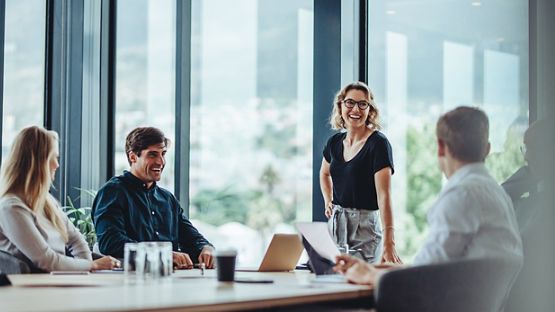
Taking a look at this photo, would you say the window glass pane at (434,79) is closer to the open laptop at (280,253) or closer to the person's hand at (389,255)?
the person's hand at (389,255)

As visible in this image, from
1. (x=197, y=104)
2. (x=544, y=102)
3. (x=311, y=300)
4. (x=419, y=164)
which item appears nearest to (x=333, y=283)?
(x=311, y=300)

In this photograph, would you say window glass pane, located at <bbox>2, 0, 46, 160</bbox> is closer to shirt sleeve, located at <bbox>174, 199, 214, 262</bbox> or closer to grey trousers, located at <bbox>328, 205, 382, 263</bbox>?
shirt sleeve, located at <bbox>174, 199, 214, 262</bbox>

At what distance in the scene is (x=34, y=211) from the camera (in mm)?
3838

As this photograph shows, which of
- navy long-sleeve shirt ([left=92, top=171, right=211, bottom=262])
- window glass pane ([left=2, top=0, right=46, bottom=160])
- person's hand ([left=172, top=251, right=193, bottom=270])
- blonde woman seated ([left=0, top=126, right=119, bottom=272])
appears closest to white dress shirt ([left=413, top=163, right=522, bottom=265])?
person's hand ([left=172, top=251, right=193, bottom=270])

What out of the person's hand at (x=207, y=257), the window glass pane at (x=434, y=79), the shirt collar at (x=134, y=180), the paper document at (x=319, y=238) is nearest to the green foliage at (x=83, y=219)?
the shirt collar at (x=134, y=180)

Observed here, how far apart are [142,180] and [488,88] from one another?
2107 millimetres

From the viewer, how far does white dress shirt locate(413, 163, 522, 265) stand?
117 inches

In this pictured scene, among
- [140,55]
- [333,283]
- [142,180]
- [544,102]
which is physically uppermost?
[140,55]

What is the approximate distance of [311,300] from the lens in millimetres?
2754

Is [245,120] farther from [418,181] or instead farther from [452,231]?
[452,231]

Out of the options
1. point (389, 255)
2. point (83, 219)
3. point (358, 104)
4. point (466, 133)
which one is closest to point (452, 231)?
point (466, 133)

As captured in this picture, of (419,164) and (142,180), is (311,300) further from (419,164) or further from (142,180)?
(419,164)

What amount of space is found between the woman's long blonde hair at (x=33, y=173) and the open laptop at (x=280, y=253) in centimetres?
89

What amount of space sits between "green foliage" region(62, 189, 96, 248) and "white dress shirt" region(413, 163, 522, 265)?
13.4 ft
